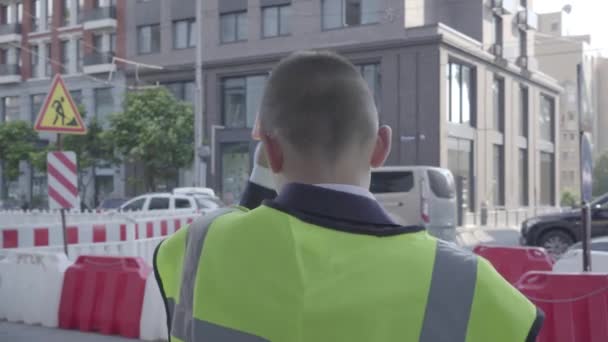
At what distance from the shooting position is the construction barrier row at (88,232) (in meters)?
9.74

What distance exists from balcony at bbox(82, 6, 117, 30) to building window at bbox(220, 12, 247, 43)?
662cm

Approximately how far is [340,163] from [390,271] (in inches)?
9.2

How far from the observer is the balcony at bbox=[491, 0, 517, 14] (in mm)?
36938

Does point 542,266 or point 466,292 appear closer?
point 466,292

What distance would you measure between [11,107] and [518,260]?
42.6 meters

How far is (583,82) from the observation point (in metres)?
7.54

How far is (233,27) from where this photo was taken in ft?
121

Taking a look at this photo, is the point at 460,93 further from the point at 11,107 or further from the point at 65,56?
the point at 11,107

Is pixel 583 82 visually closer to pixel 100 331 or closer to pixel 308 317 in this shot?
pixel 100 331

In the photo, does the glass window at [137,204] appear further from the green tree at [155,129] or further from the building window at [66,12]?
the building window at [66,12]

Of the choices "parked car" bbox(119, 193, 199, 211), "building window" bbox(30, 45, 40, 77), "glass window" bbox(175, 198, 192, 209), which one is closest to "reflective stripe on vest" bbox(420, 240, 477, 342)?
"parked car" bbox(119, 193, 199, 211)

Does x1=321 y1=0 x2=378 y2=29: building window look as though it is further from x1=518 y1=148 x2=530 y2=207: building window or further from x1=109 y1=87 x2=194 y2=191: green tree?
x1=518 y1=148 x2=530 y2=207: building window

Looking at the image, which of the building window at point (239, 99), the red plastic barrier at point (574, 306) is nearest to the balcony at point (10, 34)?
the building window at point (239, 99)

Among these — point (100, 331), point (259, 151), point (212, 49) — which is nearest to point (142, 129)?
point (212, 49)
